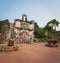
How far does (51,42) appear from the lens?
26.1m

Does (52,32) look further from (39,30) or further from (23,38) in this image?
(23,38)

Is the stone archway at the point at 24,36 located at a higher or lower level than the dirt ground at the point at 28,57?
higher

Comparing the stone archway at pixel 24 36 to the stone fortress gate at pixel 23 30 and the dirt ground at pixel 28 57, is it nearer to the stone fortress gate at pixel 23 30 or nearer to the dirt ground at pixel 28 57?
the stone fortress gate at pixel 23 30

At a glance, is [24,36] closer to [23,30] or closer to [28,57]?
[23,30]

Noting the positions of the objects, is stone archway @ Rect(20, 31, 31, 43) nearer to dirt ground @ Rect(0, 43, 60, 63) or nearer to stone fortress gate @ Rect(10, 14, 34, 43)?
stone fortress gate @ Rect(10, 14, 34, 43)

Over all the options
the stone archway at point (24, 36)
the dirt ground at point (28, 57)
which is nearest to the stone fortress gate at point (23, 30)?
the stone archway at point (24, 36)

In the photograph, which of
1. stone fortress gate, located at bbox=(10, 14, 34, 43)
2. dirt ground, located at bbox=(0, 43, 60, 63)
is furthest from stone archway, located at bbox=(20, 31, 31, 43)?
dirt ground, located at bbox=(0, 43, 60, 63)

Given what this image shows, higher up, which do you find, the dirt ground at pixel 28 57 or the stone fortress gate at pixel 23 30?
the stone fortress gate at pixel 23 30

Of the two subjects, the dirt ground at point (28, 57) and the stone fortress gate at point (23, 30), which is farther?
the stone fortress gate at point (23, 30)

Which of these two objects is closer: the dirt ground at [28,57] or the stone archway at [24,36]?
the dirt ground at [28,57]

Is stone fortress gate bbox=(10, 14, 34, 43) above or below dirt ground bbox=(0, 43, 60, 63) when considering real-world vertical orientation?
above

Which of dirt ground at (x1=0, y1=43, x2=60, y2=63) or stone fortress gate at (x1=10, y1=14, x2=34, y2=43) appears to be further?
stone fortress gate at (x1=10, y1=14, x2=34, y2=43)

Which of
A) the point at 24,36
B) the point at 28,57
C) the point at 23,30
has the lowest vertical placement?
the point at 28,57

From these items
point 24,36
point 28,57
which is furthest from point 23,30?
point 28,57
